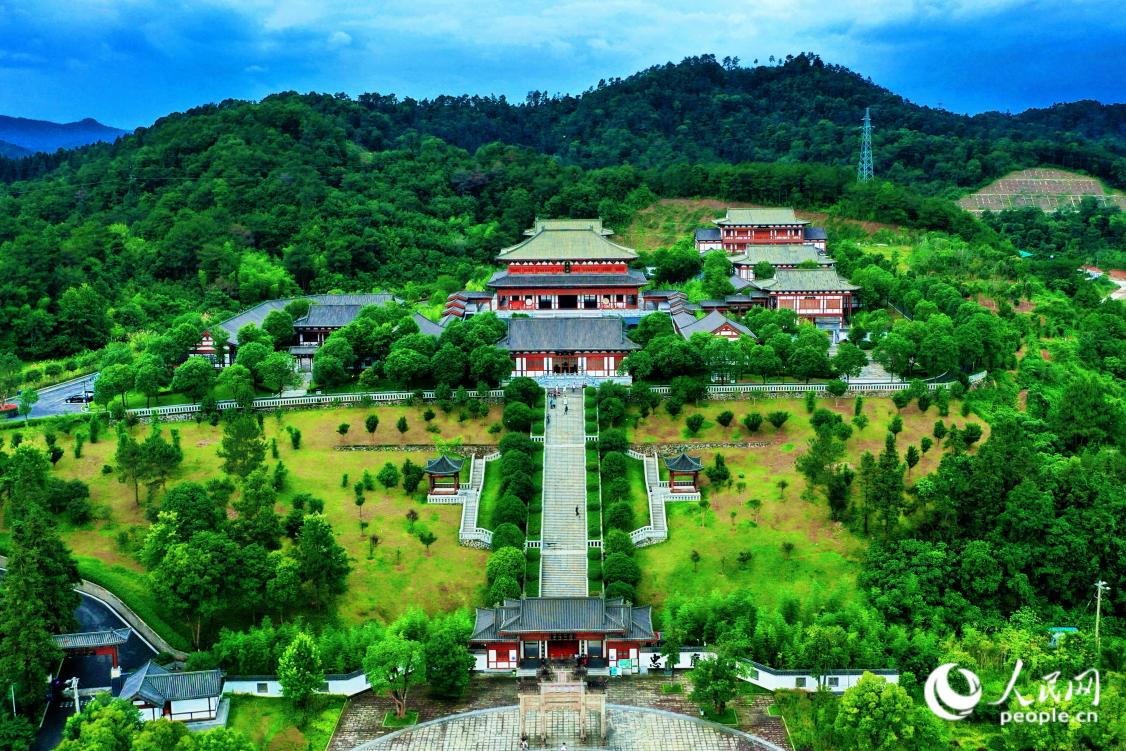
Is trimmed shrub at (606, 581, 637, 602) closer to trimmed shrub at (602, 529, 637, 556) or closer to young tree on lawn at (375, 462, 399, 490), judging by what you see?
trimmed shrub at (602, 529, 637, 556)

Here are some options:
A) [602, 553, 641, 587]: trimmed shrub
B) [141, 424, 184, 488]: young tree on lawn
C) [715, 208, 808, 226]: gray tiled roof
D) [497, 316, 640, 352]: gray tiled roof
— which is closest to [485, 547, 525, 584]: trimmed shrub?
[602, 553, 641, 587]: trimmed shrub

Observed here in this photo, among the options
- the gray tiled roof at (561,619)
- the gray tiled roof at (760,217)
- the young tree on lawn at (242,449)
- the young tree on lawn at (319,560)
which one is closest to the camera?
the gray tiled roof at (561,619)

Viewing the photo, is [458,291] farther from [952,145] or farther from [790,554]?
[952,145]

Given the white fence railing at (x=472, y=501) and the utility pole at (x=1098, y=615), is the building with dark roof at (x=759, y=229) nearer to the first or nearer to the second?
the white fence railing at (x=472, y=501)

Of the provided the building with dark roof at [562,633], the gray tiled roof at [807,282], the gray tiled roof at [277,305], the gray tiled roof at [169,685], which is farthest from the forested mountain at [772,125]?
the gray tiled roof at [169,685]

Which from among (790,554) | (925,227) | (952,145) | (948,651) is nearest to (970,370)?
(790,554)

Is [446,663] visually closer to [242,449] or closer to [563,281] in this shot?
[242,449]
